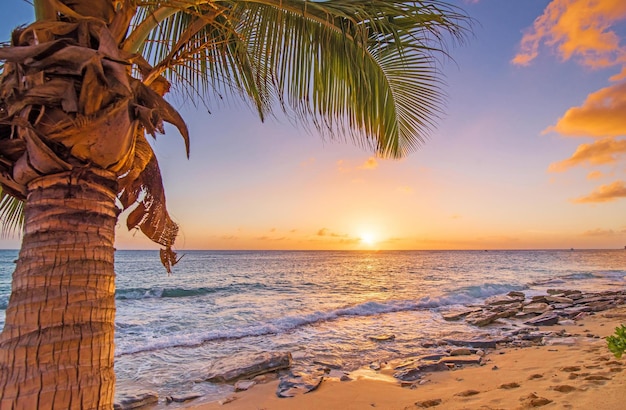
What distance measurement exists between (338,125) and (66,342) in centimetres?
247

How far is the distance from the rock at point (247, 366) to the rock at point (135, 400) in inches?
43.7

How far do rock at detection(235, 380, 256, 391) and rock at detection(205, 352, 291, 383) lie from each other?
0.23 meters

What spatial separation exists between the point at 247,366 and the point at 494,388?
14.2 ft

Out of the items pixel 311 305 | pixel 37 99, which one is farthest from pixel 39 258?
pixel 311 305

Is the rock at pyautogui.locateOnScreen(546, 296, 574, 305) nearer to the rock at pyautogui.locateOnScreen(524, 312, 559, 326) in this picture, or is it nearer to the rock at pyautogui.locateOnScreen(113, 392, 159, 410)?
the rock at pyautogui.locateOnScreen(524, 312, 559, 326)

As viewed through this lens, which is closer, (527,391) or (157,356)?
(527,391)

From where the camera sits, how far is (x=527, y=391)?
4.82 m

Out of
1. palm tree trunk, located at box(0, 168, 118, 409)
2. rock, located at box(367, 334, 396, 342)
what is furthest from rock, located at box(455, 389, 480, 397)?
palm tree trunk, located at box(0, 168, 118, 409)

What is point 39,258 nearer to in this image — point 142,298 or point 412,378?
point 412,378

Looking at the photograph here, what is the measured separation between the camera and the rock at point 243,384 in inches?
249

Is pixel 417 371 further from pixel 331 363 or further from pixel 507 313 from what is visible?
pixel 507 313

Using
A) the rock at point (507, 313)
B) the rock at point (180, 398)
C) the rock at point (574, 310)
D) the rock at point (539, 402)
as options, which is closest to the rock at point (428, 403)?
the rock at point (539, 402)

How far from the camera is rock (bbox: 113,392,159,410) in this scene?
18.6ft

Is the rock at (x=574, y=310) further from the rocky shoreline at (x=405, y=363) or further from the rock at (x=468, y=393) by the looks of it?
the rock at (x=468, y=393)
